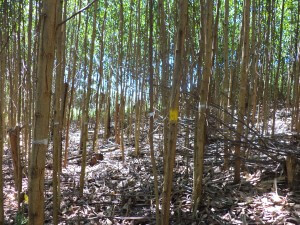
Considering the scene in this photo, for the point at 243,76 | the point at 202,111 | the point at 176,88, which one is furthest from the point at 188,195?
the point at 176,88

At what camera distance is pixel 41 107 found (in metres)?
1.37

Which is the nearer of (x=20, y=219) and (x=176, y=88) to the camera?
(x=176, y=88)

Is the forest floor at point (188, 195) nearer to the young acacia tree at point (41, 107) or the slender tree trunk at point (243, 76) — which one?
the slender tree trunk at point (243, 76)

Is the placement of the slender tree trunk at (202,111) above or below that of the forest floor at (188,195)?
above

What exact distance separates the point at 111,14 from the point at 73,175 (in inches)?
139

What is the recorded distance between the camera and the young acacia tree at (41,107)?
1346 millimetres

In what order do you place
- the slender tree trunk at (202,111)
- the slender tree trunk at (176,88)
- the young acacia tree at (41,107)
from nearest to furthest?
the young acacia tree at (41,107)
the slender tree trunk at (176,88)
the slender tree trunk at (202,111)

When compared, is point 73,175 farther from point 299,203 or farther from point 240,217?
point 299,203

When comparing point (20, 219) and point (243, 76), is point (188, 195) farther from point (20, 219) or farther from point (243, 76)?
point (20, 219)

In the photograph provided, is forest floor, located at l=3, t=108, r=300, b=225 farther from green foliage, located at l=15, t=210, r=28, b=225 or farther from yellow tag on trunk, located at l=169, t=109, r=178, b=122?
yellow tag on trunk, located at l=169, t=109, r=178, b=122

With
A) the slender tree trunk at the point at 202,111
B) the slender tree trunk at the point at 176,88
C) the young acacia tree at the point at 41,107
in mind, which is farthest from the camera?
the slender tree trunk at the point at 202,111

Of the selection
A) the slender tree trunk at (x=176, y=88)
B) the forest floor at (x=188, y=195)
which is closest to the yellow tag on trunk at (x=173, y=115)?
the slender tree trunk at (x=176, y=88)

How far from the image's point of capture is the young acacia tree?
1346mm

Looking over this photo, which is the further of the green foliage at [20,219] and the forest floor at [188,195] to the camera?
the green foliage at [20,219]
